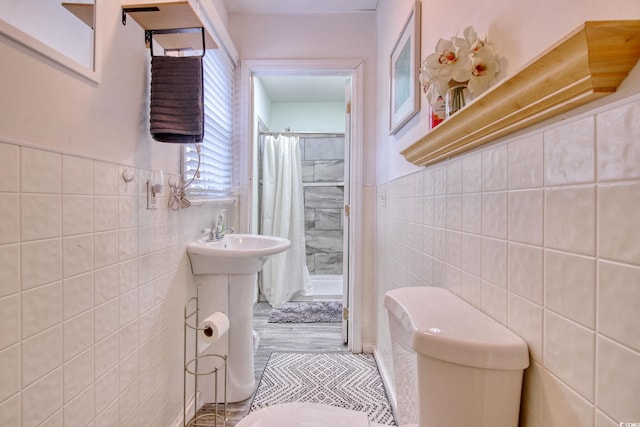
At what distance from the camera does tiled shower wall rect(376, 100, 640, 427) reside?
420mm

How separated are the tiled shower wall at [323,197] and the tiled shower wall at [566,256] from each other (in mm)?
3048

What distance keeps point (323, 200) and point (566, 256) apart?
3.45m

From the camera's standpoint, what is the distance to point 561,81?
47 centimetres

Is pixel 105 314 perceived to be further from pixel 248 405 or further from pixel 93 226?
pixel 248 405

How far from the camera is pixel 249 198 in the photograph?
2301mm

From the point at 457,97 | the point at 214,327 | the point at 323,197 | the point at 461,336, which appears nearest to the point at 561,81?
the point at 457,97

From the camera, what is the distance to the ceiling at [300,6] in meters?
2.17

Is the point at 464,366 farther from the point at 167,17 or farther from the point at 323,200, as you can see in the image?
the point at 323,200

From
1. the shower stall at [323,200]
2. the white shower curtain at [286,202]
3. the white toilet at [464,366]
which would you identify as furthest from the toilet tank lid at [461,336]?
the shower stall at [323,200]

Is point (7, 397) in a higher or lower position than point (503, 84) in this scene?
lower

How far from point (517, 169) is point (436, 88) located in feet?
1.20

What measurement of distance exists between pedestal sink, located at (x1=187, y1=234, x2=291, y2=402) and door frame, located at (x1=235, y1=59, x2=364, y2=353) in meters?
0.65

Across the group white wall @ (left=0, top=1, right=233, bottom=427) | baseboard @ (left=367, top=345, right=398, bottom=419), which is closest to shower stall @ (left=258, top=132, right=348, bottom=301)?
baseboard @ (left=367, top=345, right=398, bottom=419)

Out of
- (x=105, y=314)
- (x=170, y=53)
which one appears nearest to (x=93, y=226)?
(x=105, y=314)
